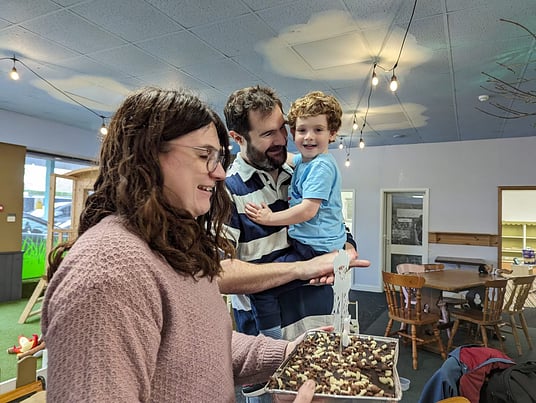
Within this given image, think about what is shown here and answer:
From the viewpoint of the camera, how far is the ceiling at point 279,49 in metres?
2.60

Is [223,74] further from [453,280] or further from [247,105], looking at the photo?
[453,280]

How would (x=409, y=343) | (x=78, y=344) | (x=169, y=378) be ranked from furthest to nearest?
1. (x=409, y=343)
2. (x=169, y=378)
3. (x=78, y=344)

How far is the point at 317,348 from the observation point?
0.95m

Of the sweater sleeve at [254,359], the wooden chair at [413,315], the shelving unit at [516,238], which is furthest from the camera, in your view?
the shelving unit at [516,238]

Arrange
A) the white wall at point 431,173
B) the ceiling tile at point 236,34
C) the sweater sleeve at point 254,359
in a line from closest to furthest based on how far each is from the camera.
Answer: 1. the sweater sleeve at point 254,359
2. the ceiling tile at point 236,34
3. the white wall at point 431,173

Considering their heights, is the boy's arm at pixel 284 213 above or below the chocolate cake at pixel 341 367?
above

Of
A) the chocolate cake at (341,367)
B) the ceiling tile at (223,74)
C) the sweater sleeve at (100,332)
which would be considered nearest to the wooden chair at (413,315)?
the ceiling tile at (223,74)

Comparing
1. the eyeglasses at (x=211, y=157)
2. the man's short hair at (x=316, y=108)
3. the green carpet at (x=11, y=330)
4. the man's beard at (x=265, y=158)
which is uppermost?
the man's short hair at (x=316, y=108)

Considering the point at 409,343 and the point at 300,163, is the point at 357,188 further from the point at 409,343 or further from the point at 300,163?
the point at 300,163

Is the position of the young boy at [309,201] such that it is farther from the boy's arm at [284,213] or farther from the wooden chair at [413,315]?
the wooden chair at [413,315]

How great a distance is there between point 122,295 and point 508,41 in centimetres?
356

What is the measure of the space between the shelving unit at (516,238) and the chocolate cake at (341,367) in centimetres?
925

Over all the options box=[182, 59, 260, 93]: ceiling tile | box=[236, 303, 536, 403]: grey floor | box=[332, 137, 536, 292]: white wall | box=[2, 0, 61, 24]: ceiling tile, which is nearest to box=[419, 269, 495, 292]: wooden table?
box=[236, 303, 536, 403]: grey floor

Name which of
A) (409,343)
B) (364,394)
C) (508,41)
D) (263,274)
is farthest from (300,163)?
(409,343)
